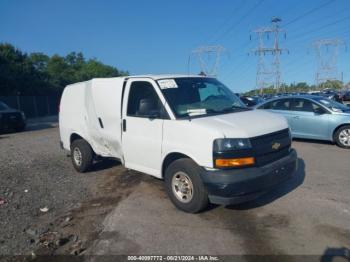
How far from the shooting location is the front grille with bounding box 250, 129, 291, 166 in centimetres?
456

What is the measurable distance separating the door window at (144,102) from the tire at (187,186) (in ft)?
2.76

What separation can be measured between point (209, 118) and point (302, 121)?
6414 millimetres

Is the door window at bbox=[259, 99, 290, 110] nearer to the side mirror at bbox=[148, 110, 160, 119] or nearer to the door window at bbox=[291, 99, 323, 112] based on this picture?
the door window at bbox=[291, 99, 323, 112]

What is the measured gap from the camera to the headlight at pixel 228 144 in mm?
4359

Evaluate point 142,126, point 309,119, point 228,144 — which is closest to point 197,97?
point 142,126

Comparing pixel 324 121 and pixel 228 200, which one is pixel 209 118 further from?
pixel 324 121

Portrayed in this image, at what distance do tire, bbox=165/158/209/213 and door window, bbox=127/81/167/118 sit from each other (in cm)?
84

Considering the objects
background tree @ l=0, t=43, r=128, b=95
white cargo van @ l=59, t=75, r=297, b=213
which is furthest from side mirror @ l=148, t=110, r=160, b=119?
background tree @ l=0, t=43, r=128, b=95

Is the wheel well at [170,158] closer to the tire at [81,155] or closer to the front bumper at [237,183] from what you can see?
the front bumper at [237,183]

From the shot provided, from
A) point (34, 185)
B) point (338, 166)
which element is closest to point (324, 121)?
point (338, 166)

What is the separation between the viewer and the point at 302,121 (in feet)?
33.7

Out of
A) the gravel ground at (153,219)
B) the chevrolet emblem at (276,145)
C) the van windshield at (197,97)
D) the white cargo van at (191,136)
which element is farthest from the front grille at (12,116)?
the chevrolet emblem at (276,145)

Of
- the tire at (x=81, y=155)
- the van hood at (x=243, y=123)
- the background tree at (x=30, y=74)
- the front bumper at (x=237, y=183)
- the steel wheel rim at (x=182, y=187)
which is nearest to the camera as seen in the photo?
the front bumper at (x=237, y=183)

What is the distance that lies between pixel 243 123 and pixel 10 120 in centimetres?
1590
